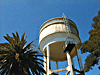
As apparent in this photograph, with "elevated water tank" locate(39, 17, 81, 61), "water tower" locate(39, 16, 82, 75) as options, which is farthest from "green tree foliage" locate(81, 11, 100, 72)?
"elevated water tank" locate(39, 17, 81, 61)

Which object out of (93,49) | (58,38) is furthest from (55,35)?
(93,49)

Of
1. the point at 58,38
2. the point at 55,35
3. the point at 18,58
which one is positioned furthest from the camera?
the point at 55,35

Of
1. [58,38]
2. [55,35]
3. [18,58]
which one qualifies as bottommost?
[18,58]

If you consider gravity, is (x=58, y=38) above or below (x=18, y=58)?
above

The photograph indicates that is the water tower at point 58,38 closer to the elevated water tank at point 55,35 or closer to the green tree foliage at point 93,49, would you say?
the elevated water tank at point 55,35

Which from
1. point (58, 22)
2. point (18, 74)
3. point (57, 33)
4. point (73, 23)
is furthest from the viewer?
point (73, 23)

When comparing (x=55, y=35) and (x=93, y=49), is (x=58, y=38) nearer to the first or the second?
(x=55, y=35)

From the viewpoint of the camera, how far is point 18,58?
34.9 ft

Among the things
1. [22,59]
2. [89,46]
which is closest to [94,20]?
[89,46]

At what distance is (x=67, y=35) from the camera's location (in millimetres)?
17328

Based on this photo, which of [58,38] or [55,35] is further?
[55,35]

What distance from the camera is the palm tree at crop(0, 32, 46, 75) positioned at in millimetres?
10703

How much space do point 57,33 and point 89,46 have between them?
6932 millimetres

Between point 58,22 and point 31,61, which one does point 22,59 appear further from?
point 58,22
